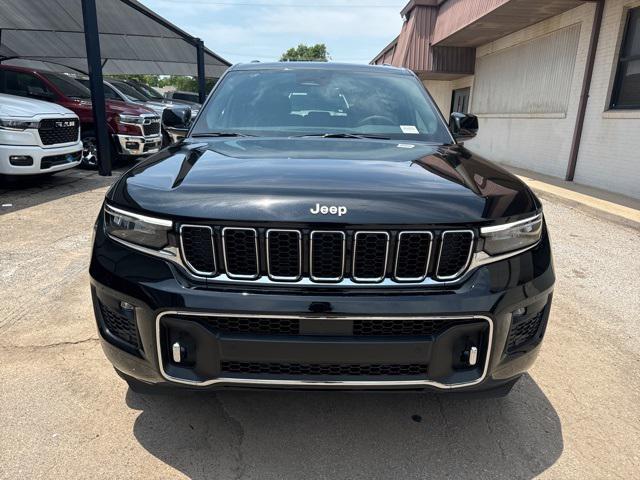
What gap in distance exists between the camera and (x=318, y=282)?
176cm

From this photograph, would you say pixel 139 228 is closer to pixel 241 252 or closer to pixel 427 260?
pixel 241 252

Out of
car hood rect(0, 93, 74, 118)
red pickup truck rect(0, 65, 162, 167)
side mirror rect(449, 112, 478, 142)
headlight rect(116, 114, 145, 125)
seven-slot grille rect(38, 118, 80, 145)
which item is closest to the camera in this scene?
side mirror rect(449, 112, 478, 142)

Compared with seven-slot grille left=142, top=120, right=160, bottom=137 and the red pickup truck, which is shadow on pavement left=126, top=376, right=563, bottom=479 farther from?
seven-slot grille left=142, top=120, right=160, bottom=137

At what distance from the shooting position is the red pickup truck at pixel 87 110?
930cm

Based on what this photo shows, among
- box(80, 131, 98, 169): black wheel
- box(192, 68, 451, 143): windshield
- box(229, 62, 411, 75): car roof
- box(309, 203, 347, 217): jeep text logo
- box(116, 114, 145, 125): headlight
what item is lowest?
box(80, 131, 98, 169): black wheel

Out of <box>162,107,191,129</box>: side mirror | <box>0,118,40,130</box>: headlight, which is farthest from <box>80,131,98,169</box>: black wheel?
<box>162,107,191,129</box>: side mirror

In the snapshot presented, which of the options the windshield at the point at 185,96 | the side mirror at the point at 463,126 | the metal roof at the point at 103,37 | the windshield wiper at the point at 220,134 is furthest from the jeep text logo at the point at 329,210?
the windshield at the point at 185,96

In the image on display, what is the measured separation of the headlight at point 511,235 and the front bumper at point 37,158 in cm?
693

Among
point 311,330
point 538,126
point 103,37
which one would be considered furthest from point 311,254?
point 103,37

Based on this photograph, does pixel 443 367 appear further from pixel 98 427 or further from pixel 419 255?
pixel 98 427

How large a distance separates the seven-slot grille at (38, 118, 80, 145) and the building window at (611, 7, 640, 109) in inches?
376

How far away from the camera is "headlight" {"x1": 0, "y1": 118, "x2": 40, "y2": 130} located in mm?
6617

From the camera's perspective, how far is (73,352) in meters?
2.88

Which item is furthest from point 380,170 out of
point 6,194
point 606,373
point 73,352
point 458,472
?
point 6,194
